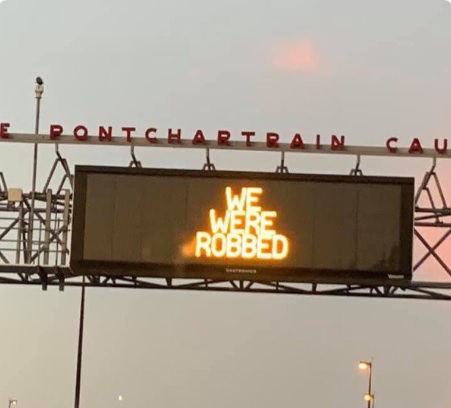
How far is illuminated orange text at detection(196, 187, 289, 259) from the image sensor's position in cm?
1939

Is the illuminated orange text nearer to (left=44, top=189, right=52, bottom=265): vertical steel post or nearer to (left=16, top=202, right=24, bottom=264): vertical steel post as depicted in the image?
(left=44, top=189, right=52, bottom=265): vertical steel post

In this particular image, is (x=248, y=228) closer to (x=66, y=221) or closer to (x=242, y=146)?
(x=242, y=146)

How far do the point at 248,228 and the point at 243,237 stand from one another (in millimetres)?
173

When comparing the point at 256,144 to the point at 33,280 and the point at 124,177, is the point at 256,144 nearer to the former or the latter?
the point at 124,177

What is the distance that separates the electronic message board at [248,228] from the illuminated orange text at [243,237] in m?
0.02

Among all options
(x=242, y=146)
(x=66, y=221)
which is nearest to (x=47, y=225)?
(x=66, y=221)

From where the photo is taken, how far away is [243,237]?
764 inches

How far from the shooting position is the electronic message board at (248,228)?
63.6 feet

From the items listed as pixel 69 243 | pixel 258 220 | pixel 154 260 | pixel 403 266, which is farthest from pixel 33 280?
pixel 403 266

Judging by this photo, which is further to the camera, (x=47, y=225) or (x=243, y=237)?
(x=47, y=225)

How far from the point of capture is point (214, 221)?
19.4 m

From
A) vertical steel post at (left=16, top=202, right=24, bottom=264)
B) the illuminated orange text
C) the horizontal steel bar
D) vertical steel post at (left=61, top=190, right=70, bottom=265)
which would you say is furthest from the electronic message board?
vertical steel post at (left=16, top=202, right=24, bottom=264)

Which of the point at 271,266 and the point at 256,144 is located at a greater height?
the point at 256,144

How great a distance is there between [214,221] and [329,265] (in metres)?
2.03
